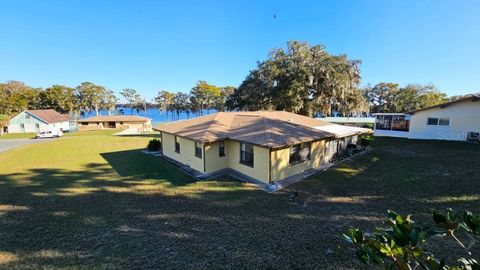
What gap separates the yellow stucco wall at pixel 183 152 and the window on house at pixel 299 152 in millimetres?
4592

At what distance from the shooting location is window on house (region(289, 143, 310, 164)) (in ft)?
38.5

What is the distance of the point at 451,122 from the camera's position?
64.1ft

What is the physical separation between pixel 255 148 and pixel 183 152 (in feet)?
17.5

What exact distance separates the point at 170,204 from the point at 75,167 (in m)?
9.78

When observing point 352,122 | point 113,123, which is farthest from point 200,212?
point 113,123

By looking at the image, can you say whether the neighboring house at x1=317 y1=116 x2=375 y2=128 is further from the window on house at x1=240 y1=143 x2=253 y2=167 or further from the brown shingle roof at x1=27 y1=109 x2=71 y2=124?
the brown shingle roof at x1=27 y1=109 x2=71 y2=124

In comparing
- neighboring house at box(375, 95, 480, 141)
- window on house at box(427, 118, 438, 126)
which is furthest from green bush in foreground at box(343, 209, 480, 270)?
window on house at box(427, 118, 438, 126)

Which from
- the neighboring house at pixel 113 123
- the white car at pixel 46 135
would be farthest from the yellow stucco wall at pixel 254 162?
the neighboring house at pixel 113 123

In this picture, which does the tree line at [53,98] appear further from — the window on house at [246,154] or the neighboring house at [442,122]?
the neighboring house at [442,122]

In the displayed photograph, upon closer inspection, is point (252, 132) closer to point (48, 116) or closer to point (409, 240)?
point (409, 240)

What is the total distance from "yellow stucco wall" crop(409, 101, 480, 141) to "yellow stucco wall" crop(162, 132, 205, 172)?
816 inches

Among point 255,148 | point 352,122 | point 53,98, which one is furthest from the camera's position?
point 53,98

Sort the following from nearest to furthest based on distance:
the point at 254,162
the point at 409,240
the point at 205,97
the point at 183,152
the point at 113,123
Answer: the point at 409,240, the point at 254,162, the point at 183,152, the point at 113,123, the point at 205,97

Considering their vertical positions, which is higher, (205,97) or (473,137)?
(205,97)
